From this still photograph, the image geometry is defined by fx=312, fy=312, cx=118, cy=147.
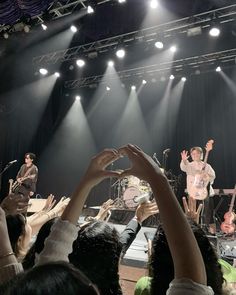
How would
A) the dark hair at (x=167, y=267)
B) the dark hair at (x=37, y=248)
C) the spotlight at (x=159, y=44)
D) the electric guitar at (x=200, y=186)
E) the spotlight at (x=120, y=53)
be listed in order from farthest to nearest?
the spotlight at (x=120, y=53) < the spotlight at (x=159, y=44) < the electric guitar at (x=200, y=186) < the dark hair at (x=37, y=248) < the dark hair at (x=167, y=267)

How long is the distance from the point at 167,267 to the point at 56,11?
21.4 ft

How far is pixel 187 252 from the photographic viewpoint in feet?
2.49

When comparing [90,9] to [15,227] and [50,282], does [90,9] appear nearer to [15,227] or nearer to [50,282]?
[15,227]

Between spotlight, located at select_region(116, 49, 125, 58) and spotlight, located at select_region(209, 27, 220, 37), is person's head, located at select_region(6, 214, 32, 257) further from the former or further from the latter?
spotlight, located at select_region(116, 49, 125, 58)

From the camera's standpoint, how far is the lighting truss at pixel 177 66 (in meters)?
7.80

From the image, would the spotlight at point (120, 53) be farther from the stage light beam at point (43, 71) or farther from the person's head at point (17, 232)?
the person's head at point (17, 232)

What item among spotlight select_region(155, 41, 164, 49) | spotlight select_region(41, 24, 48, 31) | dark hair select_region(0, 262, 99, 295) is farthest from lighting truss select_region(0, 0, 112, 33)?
dark hair select_region(0, 262, 99, 295)

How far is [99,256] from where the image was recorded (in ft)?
3.54

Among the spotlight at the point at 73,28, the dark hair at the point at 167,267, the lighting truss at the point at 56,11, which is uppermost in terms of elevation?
the lighting truss at the point at 56,11

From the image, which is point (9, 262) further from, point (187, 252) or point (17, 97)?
point (17, 97)

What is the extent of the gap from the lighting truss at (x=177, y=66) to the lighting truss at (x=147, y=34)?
1.35 meters

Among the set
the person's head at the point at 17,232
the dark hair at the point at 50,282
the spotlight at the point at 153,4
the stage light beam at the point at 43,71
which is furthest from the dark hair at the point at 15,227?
the stage light beam at the point at 43,71

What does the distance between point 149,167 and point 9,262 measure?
47cm

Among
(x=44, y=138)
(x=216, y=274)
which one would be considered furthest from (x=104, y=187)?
(x=216, y=274)
